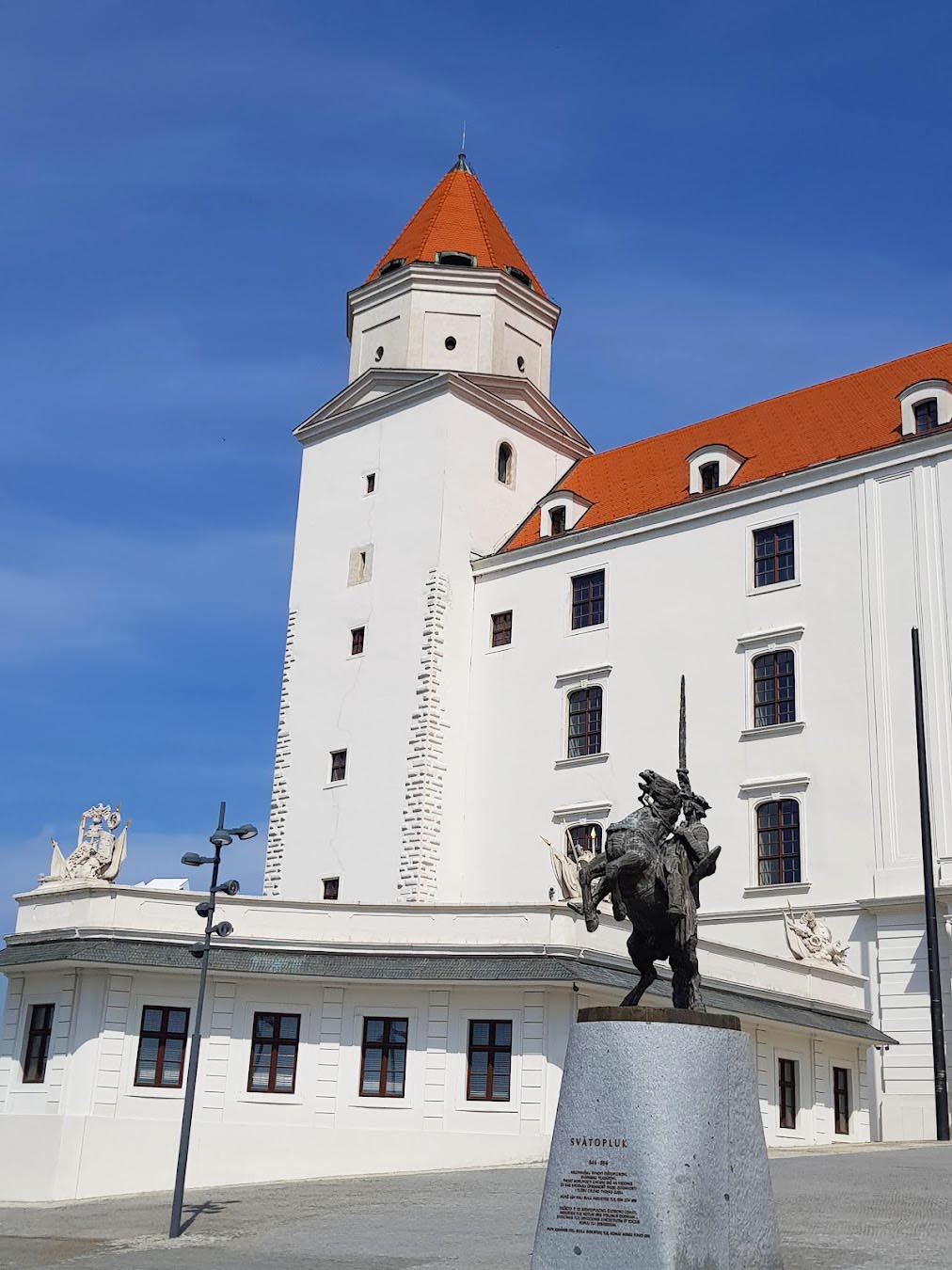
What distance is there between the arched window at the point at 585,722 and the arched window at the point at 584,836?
2.00 meters

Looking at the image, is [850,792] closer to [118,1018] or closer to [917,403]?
[917,403]

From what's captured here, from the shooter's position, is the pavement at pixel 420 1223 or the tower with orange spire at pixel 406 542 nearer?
the pavement at pixel 420 1223

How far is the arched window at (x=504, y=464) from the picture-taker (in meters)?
45.6

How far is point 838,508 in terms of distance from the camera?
120 ft

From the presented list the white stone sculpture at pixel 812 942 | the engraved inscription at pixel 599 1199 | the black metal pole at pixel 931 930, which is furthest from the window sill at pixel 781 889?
the engraved inscription at pixel 599 1199

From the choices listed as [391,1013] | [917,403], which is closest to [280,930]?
[391,1013]

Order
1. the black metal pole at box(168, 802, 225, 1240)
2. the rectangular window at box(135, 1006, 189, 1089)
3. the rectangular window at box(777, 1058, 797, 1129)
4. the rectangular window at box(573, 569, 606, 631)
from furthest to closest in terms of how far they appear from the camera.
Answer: the rectangular window at box(573, 569, 606, 631), the rectangular window at box(777, 1058, 797, 1129), the rectangular window at box(135, 1006, 189, 1089), the black metal pole at box(168, 802, 225, 1240)

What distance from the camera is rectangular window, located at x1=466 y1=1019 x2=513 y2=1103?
25.8 meters

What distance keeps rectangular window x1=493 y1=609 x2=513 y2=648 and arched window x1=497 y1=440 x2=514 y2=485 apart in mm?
4810

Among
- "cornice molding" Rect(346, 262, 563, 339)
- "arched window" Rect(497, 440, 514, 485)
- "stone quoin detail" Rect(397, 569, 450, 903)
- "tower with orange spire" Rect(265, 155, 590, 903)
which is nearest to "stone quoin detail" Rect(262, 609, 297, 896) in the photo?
"tower with orange spire" Rect(265, 155, 590, 903)

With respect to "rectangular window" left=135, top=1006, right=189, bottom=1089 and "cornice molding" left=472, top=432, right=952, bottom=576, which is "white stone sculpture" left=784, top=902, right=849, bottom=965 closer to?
"cornice molding" left=472, top=432, right=952, bottom=576

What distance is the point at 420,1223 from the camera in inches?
661

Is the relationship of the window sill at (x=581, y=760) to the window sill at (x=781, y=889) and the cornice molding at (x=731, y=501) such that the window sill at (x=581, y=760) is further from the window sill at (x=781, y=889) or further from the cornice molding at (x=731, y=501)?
the cornice molding at (x=731, y=501)

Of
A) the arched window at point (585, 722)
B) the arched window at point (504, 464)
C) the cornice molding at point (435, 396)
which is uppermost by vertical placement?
the cornice molding at point (435, 396)
